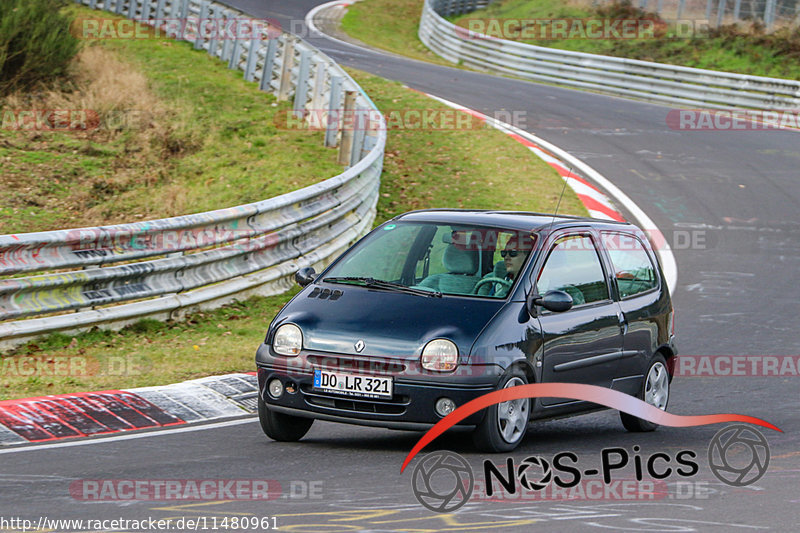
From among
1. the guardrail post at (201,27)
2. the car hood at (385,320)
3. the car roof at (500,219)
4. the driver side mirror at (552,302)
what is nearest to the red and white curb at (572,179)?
the guardrail post at (201,27)

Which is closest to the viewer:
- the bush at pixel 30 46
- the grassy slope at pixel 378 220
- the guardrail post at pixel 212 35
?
the grassy slope at pixel 378 220

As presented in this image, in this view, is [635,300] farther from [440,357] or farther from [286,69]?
[286,69]

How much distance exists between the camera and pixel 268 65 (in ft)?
73.4

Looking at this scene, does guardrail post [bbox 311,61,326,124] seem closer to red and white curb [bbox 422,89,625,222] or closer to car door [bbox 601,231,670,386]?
red and white curb [bbox 422,89,625,222]

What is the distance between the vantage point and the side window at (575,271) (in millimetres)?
8078

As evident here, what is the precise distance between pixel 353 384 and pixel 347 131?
412 inches

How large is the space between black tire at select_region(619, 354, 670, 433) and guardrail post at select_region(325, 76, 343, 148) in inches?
390

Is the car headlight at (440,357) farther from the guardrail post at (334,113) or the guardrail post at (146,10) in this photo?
the guardrail post at (146,10)

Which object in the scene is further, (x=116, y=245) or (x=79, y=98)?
(x=79, y=98)

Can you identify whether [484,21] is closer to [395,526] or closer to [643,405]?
[643,405]

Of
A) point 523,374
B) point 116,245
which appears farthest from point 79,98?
point 523,374

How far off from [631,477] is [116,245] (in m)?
5.73

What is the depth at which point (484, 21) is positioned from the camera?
39.9 m

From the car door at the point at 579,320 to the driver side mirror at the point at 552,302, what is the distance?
11 centimetres
